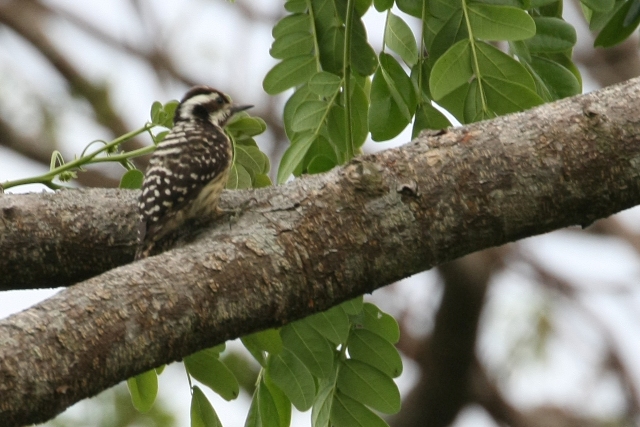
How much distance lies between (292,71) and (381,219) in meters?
1.42

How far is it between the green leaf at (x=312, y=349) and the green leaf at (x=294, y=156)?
2.02 feet

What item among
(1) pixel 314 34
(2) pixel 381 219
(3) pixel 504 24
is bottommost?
(2) pixel 381 219

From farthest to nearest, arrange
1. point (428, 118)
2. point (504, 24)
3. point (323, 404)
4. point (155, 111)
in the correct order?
point (155, 111)
point (428, 118)
point (323, 404)
point (504, 24)

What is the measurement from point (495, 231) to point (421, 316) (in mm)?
5394

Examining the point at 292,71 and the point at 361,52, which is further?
the point at 292,71

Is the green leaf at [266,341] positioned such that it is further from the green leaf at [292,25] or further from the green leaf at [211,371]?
the green leaf at [292,25]

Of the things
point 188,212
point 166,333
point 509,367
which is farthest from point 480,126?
point 509,367

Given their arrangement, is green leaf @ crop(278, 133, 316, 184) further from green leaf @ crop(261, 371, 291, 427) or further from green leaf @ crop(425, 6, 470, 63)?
green leaf @ crop(261, 371, 291, 427)

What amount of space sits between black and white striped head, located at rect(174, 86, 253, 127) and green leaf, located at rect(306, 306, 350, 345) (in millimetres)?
1516

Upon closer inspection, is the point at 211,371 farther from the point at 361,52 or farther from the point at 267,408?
the point at 361,52

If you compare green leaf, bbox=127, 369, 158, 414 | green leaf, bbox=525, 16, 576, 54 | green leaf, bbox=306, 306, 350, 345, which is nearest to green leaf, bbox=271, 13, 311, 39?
green leaf, bbox=525, 16, 576, 54

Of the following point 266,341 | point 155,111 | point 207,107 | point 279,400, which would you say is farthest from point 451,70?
point 207,107

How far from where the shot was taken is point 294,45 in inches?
161

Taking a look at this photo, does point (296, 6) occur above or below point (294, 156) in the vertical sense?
above
